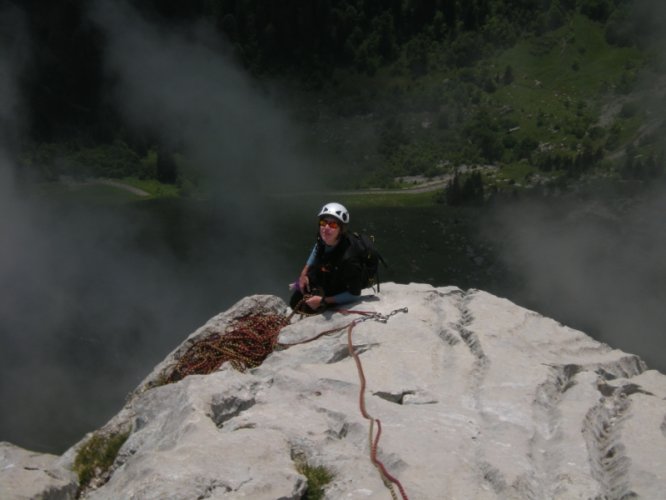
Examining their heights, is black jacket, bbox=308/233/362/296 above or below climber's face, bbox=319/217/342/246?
below

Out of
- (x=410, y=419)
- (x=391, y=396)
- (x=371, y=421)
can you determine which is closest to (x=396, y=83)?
(x=391, y=396)

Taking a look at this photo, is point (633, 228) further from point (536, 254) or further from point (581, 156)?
point (581, 156)

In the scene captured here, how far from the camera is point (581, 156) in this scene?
353 feet

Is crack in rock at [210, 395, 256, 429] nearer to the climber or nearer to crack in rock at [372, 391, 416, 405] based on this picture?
crack in rock at [372, 391, 416, 405]

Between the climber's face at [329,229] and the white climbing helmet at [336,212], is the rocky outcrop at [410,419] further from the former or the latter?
the white climbing helmet at [336,212]

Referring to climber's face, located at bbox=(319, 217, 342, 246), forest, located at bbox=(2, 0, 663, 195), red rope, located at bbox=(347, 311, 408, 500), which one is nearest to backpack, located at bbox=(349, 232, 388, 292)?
climber's face, located at bbox=(319, 217, 342, 246)

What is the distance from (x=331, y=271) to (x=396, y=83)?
119 m

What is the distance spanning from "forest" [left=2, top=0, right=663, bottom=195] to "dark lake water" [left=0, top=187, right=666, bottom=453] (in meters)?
16.6

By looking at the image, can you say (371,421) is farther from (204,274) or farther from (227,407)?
(204,274)

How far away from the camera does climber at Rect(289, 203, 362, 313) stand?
13.7 m

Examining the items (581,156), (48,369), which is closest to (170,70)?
(581,156)

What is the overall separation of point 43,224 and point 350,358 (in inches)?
3179

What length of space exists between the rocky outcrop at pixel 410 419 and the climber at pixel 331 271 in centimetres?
40

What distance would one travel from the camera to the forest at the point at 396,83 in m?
112
